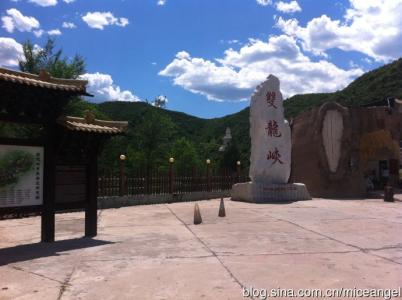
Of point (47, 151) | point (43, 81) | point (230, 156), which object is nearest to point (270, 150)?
point (47, 151)

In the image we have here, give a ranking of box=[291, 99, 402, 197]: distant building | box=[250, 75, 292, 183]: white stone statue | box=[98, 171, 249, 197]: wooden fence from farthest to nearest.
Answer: box=[291, 99, 402, 197]: distant building
box=[250, 75, 292, 183]: white stone statue
box=[98, 171, 249, 197]: wooden fence

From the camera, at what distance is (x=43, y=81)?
30.0ft

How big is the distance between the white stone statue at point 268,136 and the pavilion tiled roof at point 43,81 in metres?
11.1

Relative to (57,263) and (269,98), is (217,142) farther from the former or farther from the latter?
(57,263)

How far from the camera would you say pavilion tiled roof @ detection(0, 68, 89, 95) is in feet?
27.7

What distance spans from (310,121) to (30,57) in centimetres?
1712

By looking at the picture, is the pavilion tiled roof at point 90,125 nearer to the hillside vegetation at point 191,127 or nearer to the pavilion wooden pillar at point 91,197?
the pavilion wooden pillar at point 91,197

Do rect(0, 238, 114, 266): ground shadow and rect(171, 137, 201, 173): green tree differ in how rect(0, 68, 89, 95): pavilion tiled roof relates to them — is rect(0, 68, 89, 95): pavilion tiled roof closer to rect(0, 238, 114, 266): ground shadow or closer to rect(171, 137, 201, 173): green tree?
rect(0, 238, 114, 266): ground shadow

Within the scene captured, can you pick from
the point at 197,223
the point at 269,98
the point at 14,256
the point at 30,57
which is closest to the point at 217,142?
the point at 30,57

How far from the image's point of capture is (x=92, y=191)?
1057cm

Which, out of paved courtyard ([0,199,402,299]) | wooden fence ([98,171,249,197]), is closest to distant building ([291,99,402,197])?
wooden fence ([98,171,249,197])

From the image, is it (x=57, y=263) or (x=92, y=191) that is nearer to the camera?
(x=57, y=263)

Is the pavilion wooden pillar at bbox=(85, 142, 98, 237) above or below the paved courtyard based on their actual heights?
above

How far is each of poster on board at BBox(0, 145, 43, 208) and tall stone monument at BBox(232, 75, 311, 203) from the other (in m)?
11.0
